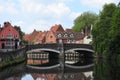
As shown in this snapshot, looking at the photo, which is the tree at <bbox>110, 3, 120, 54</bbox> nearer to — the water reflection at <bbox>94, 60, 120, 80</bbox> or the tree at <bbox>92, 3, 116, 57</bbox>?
the tree at <bbox>92, 3, 116, 57</bbox>

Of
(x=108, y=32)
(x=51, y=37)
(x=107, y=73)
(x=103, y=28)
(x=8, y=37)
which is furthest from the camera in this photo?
(x=51, y=37)

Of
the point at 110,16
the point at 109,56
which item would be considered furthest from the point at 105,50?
the point at 110,16

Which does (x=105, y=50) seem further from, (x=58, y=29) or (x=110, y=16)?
(x=58, y=29)

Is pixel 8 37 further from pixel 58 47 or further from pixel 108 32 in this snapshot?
pixel 108 32

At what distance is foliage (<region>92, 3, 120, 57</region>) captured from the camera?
6078 cm

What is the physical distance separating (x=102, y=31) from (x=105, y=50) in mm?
4647

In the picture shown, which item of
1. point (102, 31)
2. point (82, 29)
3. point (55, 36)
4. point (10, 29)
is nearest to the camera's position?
point (102, 31)

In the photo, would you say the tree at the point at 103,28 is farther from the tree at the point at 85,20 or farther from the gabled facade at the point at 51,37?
the tree at the point at 85,20

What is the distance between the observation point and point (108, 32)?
2581 inches

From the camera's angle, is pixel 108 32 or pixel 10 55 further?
pixel 108 32

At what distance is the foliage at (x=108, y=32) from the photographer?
60.8 metres

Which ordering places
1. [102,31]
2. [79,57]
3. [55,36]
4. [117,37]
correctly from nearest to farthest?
[117,37], [102,31], [79,57], [55,36]

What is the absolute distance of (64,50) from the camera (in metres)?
76.6

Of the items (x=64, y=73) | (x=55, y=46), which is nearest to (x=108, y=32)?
(x=55, y=46)
